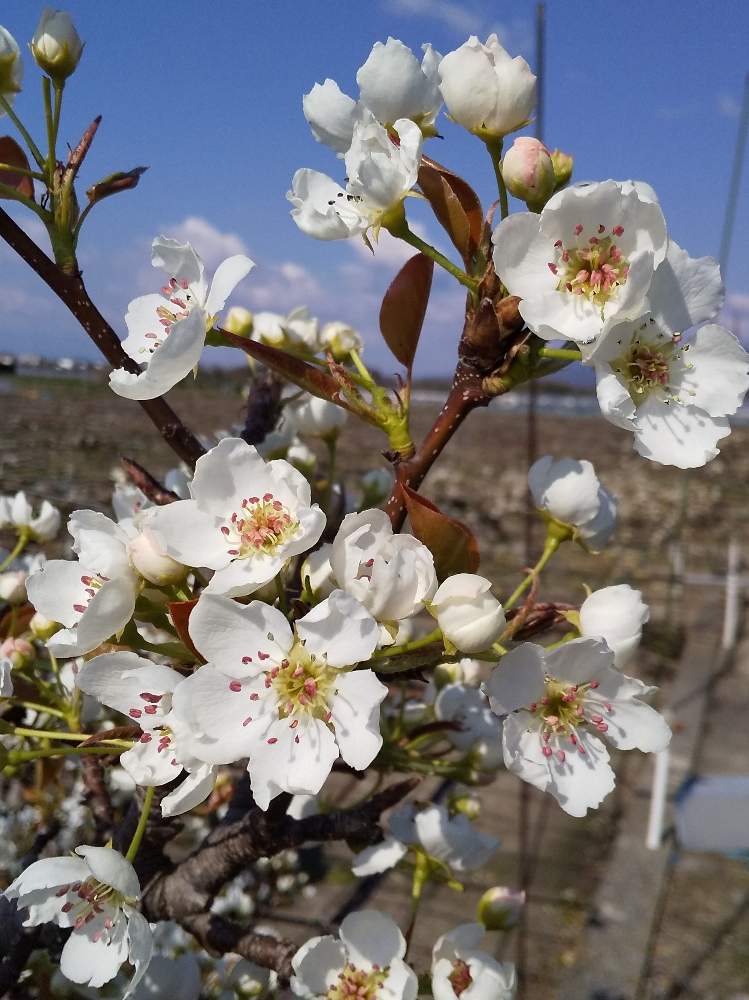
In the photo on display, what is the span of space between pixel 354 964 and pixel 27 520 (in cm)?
82

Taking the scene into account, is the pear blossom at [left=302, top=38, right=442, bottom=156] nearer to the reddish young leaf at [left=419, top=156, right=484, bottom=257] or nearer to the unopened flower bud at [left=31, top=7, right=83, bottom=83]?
the reddish young leaf at [left=419, top=156, right=484, bottom=257]

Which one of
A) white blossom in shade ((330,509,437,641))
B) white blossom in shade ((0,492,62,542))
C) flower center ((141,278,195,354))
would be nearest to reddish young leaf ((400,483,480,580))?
white blossom in shade ((330,509,437,641))

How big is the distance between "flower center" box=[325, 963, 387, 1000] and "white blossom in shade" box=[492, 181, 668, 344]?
26.5 inches

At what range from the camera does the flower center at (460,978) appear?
2.90ft

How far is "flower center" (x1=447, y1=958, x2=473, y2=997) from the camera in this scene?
2.90 ft

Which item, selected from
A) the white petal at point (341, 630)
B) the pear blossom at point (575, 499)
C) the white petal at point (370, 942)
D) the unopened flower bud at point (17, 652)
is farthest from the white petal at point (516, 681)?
the unopened flower bud at point (17, 652)

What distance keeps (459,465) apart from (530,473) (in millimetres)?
9486

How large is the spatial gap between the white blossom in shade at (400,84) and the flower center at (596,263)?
8.8 inches

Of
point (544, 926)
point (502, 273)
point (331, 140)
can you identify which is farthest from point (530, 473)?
point (544, 926)

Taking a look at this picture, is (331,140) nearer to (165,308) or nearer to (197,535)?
(165,308)

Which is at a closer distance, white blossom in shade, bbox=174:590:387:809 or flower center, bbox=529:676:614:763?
white blossom in shade, bbox=174:590:387:809

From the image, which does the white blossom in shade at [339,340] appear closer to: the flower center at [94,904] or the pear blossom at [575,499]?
the pear blossom at [575,499]

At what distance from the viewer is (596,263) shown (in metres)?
0.71

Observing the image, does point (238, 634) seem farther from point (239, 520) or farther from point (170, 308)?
point (170, 308)
